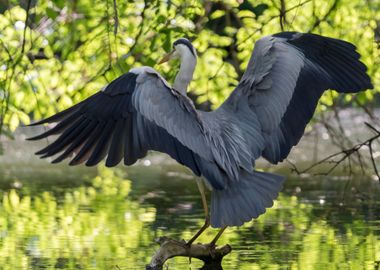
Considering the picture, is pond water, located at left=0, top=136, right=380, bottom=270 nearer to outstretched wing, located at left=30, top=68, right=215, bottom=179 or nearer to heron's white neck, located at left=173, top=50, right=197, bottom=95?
outstretched wing, located at left=30, top=68, right=215, bottom=179

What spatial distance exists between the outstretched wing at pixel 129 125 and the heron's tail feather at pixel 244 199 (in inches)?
9.9

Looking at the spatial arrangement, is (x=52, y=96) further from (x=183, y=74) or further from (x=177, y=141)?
(x=177, y=141)

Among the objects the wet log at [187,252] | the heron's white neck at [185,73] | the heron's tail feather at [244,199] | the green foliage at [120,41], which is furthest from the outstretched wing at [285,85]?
the green foliage at [120,41]

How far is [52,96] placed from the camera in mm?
10641

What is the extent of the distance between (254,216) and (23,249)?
6.55ft

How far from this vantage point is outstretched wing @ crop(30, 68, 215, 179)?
668 centimetres

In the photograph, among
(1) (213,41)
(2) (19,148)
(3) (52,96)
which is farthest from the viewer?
(2) (19,148)

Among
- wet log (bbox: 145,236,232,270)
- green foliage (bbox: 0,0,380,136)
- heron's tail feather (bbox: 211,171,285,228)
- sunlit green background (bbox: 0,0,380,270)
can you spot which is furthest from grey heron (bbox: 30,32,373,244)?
green foliage (bbox: 0,0,380,136)

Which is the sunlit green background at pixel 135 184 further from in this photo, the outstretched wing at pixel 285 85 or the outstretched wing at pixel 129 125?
the outstretched wing at pixel 285 85

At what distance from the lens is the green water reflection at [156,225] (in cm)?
733

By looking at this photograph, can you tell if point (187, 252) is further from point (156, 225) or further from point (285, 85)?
point (156, 225)

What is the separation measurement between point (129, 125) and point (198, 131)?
0.43m

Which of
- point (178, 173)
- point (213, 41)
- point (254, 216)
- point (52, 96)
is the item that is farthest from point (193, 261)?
point (178, 173)

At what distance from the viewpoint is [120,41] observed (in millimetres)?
10492
